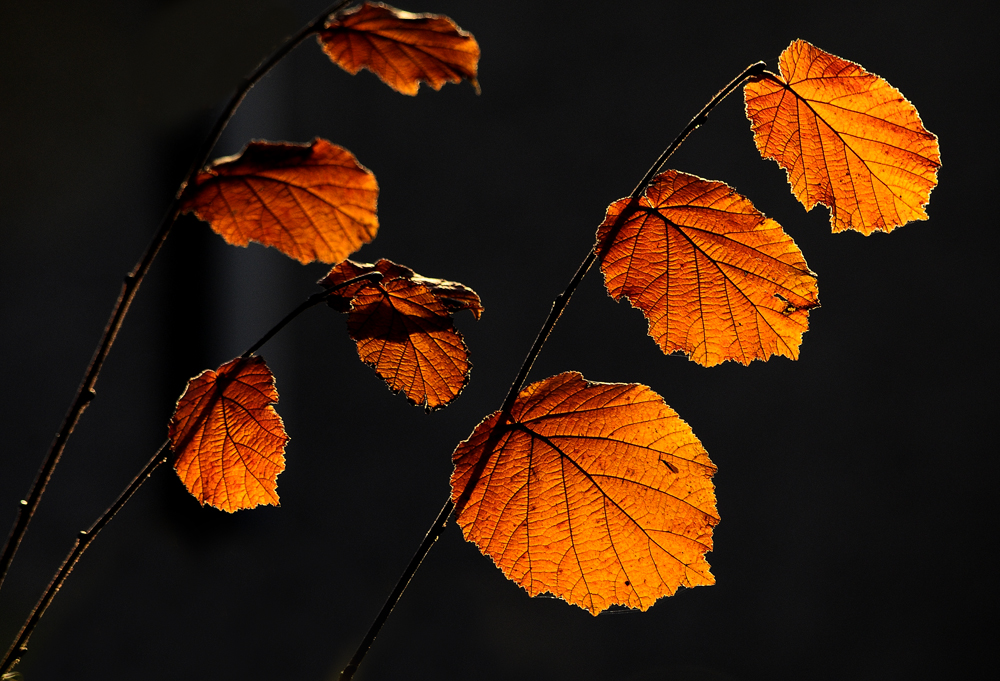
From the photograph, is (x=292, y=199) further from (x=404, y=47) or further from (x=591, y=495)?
(x=591, y=495)

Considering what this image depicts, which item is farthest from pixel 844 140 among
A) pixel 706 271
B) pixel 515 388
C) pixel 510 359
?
pixel 510 359

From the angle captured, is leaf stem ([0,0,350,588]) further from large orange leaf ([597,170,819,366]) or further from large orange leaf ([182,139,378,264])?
large orange leaf ([597,170,819,366])

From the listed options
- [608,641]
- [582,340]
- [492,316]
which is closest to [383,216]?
[492,316]

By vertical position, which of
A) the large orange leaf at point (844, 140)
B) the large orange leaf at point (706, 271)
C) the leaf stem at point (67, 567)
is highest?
the large orange leaf at point (844, 140)

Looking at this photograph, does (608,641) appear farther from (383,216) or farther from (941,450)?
(383,216)

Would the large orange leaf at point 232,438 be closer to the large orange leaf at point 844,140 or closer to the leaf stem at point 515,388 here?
the leaf stem at point 515,388

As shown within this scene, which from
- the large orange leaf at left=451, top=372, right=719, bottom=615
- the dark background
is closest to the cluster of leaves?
the large orange leaf at left=451, top=372, right=719, bottom=615

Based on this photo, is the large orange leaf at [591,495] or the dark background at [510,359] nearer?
the large orange leaf at [591,495]

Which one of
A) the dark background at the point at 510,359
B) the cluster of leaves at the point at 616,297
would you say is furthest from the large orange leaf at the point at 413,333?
the dark background at the point at 510,359
